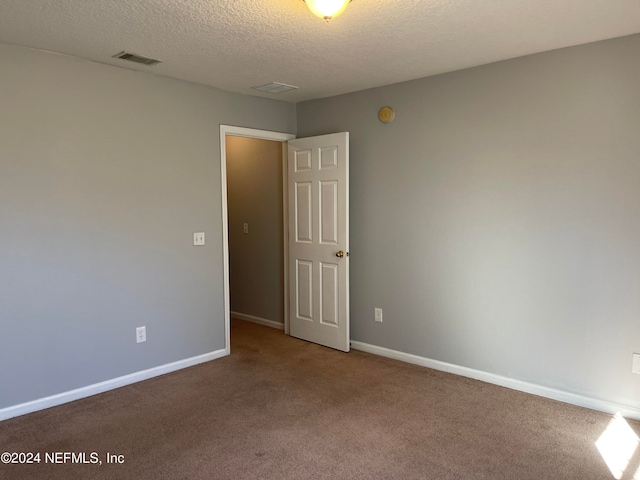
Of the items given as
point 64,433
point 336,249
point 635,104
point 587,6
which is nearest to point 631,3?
point 587,6

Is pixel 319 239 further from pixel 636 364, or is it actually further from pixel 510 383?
pixel 636 364

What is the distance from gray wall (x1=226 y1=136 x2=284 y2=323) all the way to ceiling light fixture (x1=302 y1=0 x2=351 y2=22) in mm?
2680

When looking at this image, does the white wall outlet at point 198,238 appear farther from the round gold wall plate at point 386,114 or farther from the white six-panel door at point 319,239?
the round gold wall plate at point 386,114

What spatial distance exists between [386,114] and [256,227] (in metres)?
2.05

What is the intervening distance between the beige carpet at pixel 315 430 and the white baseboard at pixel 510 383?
0.07 meters

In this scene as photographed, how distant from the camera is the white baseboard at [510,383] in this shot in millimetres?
2906

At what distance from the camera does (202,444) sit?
2564mm

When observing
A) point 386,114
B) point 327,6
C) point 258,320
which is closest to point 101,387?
point 258,320

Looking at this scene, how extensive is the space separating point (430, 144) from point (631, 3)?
1590mm

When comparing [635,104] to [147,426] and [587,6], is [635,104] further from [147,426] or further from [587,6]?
[147,426]

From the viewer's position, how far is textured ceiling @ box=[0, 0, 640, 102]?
2.33m

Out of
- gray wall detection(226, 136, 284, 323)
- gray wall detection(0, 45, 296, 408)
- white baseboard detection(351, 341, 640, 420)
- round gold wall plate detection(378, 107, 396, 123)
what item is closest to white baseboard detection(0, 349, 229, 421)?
gray wall detection(0, 45, 296, 408)

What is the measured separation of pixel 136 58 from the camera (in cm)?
312

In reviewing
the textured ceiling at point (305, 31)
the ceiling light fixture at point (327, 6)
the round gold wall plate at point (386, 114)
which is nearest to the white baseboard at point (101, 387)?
the textured ceiling at point (305, 31)
